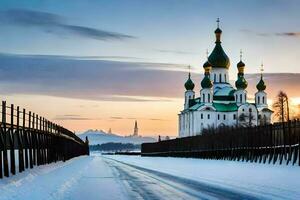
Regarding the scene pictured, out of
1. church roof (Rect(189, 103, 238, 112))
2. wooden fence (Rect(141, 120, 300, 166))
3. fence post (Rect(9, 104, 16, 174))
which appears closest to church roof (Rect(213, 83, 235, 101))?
church roof (Rect(189, 103, 238, 112))

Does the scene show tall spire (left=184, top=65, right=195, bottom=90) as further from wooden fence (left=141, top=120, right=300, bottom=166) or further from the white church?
wooden fence (left=141, top=120, right=300, bottom=166)

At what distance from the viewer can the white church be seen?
171 metres

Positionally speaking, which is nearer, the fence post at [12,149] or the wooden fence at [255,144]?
the fence post at [12,149]

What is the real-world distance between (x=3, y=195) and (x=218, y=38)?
557 feet

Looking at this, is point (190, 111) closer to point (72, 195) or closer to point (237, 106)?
point (237, 106)

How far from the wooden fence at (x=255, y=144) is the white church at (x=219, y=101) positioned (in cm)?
10803

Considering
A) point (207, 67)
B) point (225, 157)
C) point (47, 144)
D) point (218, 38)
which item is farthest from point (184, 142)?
point (218, 38)

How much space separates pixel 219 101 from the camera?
177625 millimetres

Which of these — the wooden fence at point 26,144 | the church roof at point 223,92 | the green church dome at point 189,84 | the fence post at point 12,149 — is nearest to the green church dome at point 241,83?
the church roof at point 223,92

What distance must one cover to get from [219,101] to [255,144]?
13967cm

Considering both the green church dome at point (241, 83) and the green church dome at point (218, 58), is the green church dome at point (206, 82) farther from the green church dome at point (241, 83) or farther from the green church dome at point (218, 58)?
the green church dome at point (218, 58)

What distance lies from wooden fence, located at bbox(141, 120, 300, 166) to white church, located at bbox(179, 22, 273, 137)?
10803 centimetres

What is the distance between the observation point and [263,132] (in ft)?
122

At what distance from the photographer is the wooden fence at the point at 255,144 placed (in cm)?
3269
